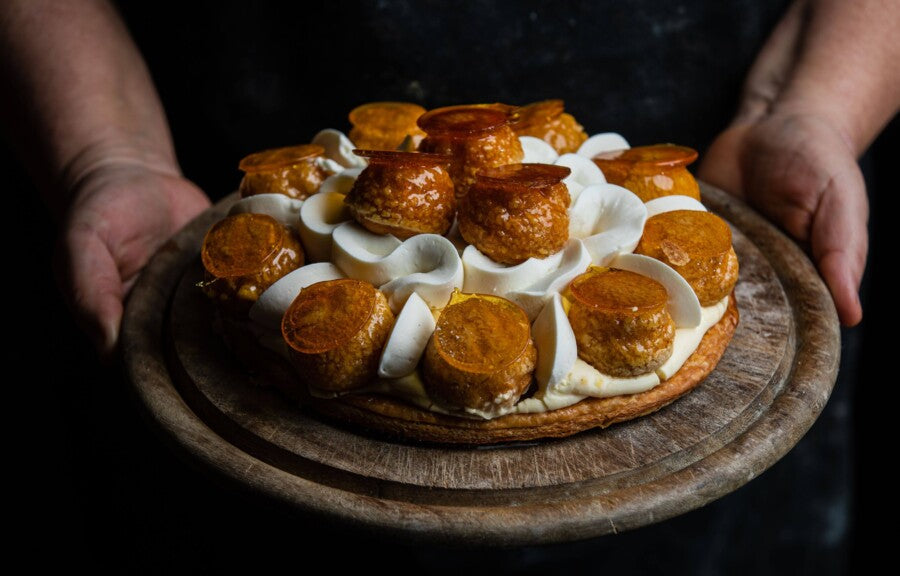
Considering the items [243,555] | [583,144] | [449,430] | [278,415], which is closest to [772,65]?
[583,144]

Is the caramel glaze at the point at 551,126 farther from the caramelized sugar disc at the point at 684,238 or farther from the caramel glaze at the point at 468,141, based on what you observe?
the caramelized sugar disc at the point at 684,238

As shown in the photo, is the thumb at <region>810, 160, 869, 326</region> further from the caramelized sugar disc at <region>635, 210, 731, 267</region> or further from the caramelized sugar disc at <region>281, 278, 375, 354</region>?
the caramelized sugar disc at <region>281, 278, 375, 354</region>

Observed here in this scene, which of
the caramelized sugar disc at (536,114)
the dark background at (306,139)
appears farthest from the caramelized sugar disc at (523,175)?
the dark background at (306,139)

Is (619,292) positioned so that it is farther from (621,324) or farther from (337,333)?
(337,333)

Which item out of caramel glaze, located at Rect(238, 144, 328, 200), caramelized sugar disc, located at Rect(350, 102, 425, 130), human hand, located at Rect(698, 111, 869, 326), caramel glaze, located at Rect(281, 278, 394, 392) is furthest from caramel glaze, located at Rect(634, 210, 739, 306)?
caramel glaze, located at Rect(238, 144, 328, 200)

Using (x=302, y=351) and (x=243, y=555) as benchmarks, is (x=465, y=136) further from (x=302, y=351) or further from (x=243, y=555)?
(x=243, y=555)

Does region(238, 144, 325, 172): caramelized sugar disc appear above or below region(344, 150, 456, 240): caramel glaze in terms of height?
below
